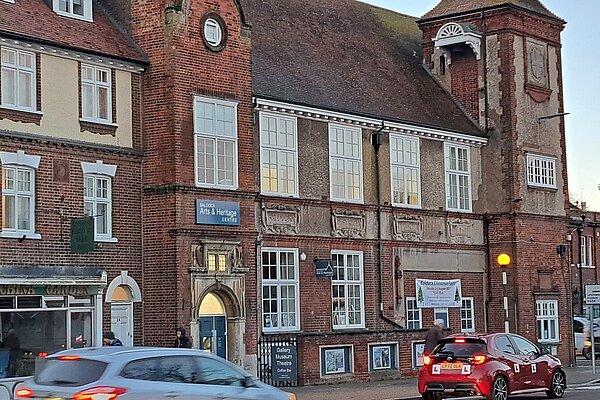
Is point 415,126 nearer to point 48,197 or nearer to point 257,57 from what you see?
point 257,57

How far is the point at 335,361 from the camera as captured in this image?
31906 millimetres

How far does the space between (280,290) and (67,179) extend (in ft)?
25.8

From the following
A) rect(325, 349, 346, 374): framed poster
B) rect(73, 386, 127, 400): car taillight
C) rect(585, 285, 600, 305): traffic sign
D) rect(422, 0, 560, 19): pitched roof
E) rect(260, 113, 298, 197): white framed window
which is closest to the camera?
rect(73, 386, 127, 400): car taillight

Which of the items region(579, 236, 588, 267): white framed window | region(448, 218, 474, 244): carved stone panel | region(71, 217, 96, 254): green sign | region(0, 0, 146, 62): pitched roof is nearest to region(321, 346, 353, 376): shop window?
region(71, 217, 96, 254): green sign

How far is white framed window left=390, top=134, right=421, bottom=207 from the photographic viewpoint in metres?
37.0

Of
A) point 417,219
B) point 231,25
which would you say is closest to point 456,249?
point 417,219

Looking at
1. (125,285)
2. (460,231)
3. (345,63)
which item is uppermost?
(345,63)

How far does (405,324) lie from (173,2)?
515 inches

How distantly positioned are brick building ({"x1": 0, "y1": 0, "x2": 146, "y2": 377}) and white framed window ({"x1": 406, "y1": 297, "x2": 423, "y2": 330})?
35.7 ft

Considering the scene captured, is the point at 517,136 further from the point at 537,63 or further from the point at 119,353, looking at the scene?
the point at 119,353

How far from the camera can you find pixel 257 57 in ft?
113

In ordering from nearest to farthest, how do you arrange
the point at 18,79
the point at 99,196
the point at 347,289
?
the point at 18,79
the point at 99,196
the point at 347,289

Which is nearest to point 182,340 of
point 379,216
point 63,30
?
point 63,30

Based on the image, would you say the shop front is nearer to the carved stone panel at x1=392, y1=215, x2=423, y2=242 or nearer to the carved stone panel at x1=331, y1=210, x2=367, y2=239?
the carved stone panel at x1=331, y1=210, x2=367, y2=239
